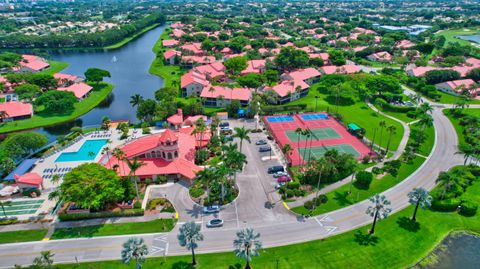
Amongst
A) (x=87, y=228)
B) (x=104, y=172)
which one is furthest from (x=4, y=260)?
(x=104, y=172)

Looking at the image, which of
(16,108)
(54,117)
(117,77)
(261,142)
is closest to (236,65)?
(117,77)

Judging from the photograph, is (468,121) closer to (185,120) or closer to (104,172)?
(185,120)

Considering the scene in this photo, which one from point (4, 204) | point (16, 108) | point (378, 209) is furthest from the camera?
point (16, 108)

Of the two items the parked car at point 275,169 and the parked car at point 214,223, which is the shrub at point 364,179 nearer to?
the parked car at point 275,169

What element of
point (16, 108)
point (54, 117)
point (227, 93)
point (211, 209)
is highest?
point (227, 93)

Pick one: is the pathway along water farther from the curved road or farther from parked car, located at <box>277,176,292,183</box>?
parked car, located at <box>277,176,292,183</box>

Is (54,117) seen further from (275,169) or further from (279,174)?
(279,174)
